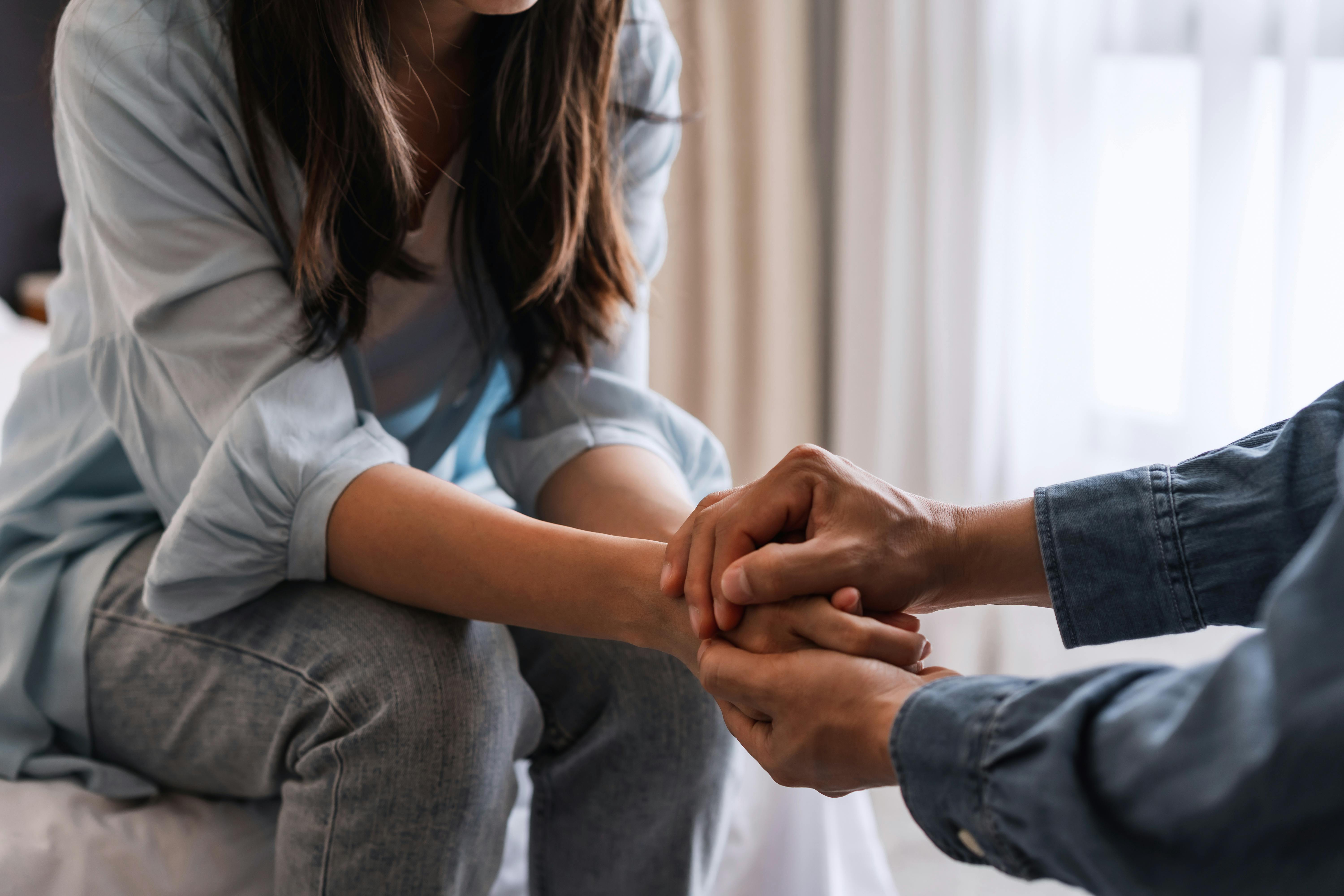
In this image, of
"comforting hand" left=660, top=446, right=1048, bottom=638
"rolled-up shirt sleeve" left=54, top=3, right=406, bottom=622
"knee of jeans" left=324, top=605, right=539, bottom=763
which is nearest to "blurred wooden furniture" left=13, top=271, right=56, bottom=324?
"rolled-up shirt sleeve" left=54, top=3, right=406, bottom=622

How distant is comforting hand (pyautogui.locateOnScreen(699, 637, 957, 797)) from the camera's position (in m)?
0.63

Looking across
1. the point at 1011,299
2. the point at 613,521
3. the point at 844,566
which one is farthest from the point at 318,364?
the point at 1011,299

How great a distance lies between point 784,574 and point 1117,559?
24 cm

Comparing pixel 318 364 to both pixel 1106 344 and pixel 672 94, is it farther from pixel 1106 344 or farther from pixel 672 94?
pixel 1106 344

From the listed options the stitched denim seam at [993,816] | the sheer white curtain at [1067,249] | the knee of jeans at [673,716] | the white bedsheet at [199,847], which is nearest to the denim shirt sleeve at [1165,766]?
the stitched denim seam at [993,816]

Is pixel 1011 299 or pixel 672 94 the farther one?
pixel 1011 299

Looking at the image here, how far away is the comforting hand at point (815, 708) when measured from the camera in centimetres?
63

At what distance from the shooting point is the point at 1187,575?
0.73 meters

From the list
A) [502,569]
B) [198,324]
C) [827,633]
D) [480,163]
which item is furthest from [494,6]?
[827,633]

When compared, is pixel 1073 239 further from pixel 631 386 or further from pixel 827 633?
pixel 827 633

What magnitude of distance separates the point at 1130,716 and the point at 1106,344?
1208mm

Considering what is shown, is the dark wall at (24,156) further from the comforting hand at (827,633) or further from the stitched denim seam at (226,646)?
the comforting hand at (827,633)

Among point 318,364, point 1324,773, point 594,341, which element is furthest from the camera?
point 594,341

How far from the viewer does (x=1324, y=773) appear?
416 millimetres
